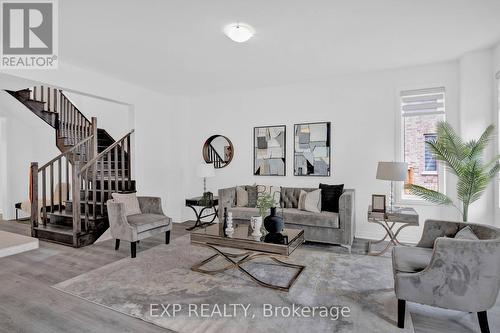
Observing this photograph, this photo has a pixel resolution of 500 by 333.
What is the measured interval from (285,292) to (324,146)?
299cm

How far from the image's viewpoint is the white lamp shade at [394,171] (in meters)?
3.67

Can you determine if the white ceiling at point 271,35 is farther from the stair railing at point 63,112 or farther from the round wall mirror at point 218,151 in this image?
the stair railing at point 63,112

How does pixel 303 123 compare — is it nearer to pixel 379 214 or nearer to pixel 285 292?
pixel 379 214

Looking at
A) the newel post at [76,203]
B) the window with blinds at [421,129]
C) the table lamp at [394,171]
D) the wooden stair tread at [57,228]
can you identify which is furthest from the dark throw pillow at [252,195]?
the wooden stair tread at [57,228]

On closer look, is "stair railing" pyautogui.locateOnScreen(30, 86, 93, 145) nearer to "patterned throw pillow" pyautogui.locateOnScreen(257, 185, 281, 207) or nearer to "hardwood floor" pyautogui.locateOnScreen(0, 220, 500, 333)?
"hardwood floor" pyautogui.locateOnScreen(0, 220, 500, 333)

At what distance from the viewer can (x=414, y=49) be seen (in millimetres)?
3693

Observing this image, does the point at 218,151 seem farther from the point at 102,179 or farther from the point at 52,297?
the point at 52,297

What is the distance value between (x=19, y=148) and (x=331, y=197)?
23.4 ft

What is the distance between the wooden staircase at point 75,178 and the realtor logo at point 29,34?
1334 mm

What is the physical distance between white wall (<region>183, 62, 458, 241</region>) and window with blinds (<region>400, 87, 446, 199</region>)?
5.5 inches

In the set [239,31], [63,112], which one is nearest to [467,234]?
[239,31]

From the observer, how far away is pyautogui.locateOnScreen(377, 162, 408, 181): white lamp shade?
3674 mm

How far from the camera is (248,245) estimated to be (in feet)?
9.37

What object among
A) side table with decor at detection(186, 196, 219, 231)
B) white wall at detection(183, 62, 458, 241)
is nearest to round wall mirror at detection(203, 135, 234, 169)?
white wall at detection(183, 62, 458, 241)
